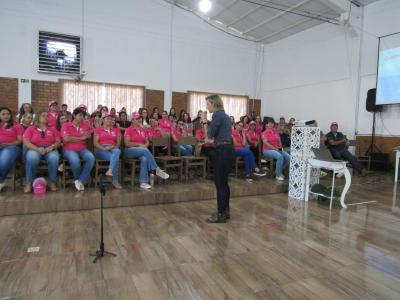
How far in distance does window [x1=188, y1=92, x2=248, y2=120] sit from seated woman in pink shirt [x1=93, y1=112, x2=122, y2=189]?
4.80 metres

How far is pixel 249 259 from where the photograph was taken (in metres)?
2.30

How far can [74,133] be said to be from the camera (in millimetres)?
4023

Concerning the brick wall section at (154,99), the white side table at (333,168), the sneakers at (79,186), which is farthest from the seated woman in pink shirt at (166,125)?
the white side table at (333,168)

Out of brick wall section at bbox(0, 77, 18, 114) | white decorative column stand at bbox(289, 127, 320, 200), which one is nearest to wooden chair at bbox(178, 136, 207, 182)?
white decorative column stand at bbox(289, 127, 320, 200)

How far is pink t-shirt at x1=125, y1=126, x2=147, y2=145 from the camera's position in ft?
14.7

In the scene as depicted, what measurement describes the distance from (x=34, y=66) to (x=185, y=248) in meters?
6.51

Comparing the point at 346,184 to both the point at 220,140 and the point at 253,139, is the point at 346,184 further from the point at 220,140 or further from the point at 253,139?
the point at 253,139

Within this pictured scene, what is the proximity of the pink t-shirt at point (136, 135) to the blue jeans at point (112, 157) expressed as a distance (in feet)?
1.41

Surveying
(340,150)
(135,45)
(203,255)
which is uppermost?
(135,45)

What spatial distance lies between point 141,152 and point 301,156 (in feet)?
7.48

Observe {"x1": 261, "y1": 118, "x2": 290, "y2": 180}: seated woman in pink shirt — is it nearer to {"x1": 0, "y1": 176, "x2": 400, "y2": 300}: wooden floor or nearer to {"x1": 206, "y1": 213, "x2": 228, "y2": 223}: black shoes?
{"x1": 0, "y1": 176, "x2": 400, "y2": 300}: wooden floor

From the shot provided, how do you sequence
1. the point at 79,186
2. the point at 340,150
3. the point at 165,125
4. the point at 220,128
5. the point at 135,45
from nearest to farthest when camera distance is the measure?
the point at 220,128 < the point at 79,186 < the point at 165,125 < the point at 340,150 < the point at 135,45

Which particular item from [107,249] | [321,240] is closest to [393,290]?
[321,240]

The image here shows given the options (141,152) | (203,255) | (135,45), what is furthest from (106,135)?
(135,45)
